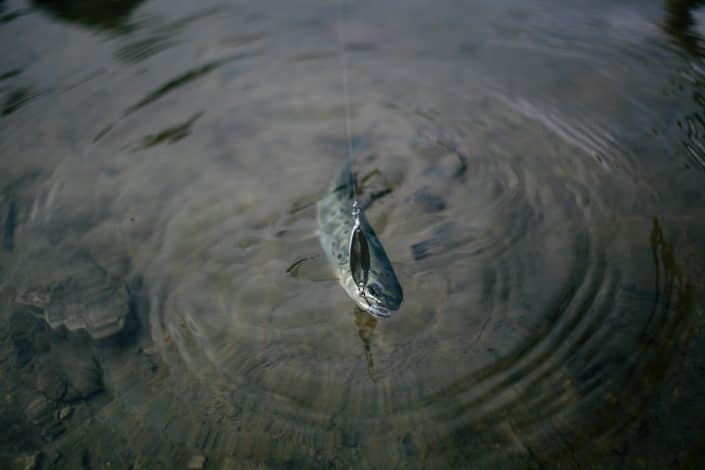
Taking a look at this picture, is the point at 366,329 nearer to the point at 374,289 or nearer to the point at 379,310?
the point at 379,310

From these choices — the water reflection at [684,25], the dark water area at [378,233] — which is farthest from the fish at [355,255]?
the water reflection at [684,25]

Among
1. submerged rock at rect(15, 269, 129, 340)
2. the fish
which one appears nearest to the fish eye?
the fish

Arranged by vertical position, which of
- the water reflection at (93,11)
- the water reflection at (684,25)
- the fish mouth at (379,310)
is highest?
the water reflection at (93,11)

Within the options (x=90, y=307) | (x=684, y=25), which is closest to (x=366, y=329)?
(x=90, y=307)

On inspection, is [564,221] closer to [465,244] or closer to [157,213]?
[465,244]

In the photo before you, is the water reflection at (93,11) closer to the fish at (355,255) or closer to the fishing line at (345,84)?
the fishing line at (345,84)

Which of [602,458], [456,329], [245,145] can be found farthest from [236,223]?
[602,458]

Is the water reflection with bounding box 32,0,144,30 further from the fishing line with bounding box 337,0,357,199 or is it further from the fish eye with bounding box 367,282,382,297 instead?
the fish eye with bounding box 367,282,382,297
